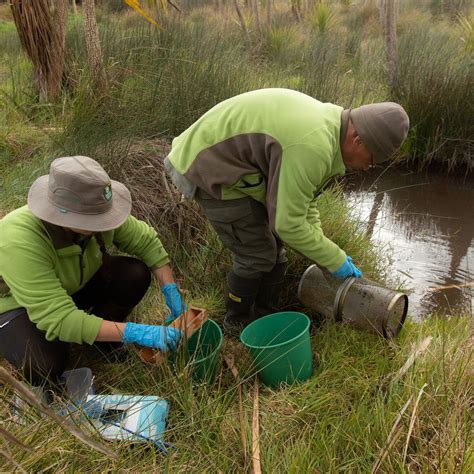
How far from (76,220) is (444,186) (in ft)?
15.1

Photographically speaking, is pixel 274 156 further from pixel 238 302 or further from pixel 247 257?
pixel 238 302

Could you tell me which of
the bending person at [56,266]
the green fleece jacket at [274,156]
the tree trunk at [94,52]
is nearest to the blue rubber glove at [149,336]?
the bending person at [56,266]

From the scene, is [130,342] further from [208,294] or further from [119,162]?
[119,162]

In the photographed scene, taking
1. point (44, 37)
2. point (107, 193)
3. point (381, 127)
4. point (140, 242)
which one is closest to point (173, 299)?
point (140, 242)

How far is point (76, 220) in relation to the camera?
189 cm

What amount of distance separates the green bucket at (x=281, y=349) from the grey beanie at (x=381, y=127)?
2.71ft

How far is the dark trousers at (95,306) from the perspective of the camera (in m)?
2.04

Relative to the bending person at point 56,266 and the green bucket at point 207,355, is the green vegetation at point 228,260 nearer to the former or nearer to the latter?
the green bucket at point 207,355

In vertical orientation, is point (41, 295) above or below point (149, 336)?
above

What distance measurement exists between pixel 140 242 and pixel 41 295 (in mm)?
637

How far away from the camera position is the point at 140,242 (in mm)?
2457

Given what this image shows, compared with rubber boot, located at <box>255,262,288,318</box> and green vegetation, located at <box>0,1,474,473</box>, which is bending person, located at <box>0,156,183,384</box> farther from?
rubber boot, located at <box>255,262,288,318</box>

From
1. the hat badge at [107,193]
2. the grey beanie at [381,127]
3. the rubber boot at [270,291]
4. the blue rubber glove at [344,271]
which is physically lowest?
the rubber boot at [270,291]

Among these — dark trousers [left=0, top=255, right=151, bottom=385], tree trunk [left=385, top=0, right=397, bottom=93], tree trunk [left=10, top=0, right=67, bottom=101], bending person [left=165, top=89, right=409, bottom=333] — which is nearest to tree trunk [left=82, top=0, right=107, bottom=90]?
tree trunk [left=10, top=0, right=67, bottom=101]
